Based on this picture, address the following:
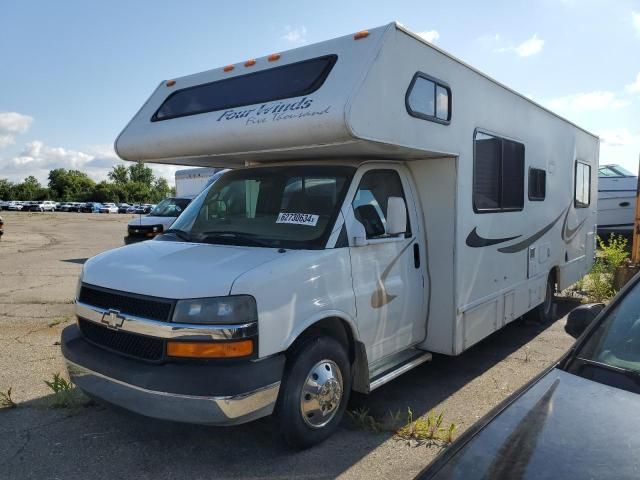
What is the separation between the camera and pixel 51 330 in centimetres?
653

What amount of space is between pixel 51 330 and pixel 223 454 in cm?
402

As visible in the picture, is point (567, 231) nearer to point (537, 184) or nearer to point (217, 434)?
point (537, 184)

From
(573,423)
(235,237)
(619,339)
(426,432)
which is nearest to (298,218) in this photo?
(235,237)

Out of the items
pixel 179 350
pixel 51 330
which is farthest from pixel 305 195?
pixel 51 330

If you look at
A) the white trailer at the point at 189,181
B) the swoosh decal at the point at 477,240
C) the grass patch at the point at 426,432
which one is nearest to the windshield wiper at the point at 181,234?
the grass patch at the point at 426,432

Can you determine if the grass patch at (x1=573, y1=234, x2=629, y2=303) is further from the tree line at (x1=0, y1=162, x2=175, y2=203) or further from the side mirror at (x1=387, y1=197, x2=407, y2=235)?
the tree line at (x1=0, y1=162, x2=175, y2=203)

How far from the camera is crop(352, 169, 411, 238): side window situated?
13.5 ft

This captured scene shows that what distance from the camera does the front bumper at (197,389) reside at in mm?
3006

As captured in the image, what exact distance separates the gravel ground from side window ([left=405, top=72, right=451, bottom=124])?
2431mm

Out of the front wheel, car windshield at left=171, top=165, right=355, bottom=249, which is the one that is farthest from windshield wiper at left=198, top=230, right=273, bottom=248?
the front wheel

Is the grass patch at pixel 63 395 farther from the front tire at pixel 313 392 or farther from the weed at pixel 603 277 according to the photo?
the weed at pixel 603 277

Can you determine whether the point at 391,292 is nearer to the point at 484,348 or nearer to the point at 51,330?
the point at 484,348

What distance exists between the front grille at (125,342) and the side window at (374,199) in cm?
176

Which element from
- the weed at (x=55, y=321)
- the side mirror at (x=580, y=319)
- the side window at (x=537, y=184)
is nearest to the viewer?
the side mirror at (x=580, y=319)
